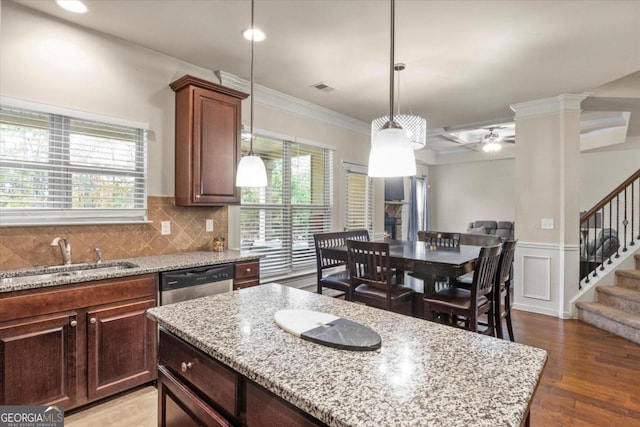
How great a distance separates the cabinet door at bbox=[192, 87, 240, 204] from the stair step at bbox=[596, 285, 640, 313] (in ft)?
14.4

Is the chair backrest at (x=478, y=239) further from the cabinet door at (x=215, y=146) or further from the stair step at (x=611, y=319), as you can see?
the cabinet door at (x=215, y=146)

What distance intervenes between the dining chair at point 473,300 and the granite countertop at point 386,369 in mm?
→ 1374

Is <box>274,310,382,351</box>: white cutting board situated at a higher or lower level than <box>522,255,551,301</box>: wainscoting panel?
higher

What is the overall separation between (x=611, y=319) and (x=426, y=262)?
2.66 m

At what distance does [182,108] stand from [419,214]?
20.8 feet

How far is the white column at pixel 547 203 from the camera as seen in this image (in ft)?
13.7

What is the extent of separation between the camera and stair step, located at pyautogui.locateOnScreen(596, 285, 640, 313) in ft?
12.1

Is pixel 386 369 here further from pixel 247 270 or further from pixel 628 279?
pixel 628 279

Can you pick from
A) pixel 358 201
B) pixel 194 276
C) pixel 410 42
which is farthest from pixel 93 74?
pixel 358 201

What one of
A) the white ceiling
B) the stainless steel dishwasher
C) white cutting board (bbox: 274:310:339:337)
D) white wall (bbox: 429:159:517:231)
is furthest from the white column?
white cutting board (bbox: 274:310:339:337)

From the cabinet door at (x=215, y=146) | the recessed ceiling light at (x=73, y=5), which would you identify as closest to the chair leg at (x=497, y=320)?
the cabinet door at (x=215, y=146)

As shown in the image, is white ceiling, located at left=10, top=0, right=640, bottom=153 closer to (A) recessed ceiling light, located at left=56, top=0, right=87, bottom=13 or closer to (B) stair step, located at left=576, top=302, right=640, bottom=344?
(A) recessed ceiling light, located at left=56, top=0, right=87, bottom=13

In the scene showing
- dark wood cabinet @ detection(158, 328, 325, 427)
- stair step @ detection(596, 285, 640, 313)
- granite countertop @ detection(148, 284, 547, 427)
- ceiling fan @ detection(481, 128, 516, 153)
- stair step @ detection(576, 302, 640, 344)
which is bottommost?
stair step @ detection(576, 302, 640, 344)

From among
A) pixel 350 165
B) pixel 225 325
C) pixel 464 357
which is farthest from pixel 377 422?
pixel 350 165
